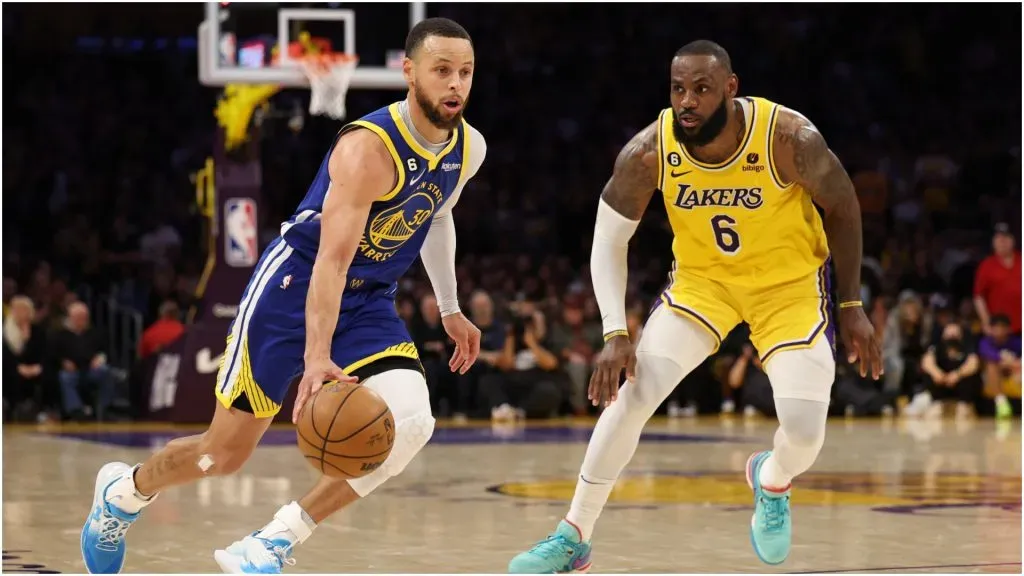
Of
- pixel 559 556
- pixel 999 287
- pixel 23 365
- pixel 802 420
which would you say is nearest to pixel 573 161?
pixel 999 287

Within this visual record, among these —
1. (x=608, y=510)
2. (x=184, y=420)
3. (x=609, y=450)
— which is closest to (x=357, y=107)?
(x=184, y=420)

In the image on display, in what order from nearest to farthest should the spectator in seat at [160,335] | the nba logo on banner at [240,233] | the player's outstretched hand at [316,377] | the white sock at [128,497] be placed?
the player's outstretched hand at [316,377] < the white sock at [128,497] < the nba logo on banner at [240,233] < the spectator in seat at [160,335]

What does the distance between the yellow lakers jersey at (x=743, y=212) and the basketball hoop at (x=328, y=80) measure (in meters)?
7.65

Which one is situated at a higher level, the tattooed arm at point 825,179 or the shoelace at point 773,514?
the tattooed arm at point 825,179

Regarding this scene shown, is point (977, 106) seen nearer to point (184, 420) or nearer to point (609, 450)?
point (184, 420)

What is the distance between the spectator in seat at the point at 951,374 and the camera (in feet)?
51.6

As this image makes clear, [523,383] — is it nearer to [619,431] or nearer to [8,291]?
[8,291]

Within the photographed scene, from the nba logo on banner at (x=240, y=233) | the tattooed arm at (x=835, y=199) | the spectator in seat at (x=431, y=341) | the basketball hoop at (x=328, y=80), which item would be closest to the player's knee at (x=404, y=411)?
the tattooed arm at (x=835, y=199)

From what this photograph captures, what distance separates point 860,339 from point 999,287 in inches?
428

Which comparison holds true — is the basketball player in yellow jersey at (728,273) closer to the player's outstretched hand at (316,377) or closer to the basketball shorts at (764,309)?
the basketball shorts at (764,309)

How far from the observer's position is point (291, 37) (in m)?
13.8

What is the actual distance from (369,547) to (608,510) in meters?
1.68

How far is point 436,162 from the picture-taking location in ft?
17.9

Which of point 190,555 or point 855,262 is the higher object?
point 855,262
